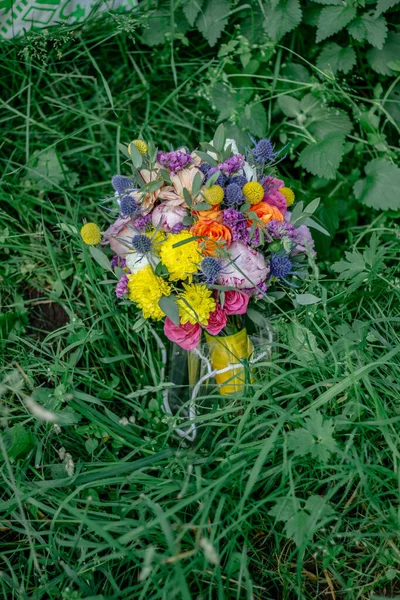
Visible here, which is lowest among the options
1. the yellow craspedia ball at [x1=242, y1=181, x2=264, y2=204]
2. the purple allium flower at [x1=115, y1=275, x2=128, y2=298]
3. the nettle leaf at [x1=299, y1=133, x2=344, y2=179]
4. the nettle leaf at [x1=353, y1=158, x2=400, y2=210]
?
the nettle leaf at [x1=353, y1=158, x2=400, y2=210]

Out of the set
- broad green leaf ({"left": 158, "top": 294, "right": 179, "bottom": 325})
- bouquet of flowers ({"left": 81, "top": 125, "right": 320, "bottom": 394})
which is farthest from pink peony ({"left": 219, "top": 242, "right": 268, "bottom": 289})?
broad green leaf ({"left": 158, "top": 294, "right": 179, "bottom": 325})

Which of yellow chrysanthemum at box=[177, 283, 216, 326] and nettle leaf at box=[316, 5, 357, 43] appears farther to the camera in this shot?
nettle leaf at box=[316, 5, 357, 43]

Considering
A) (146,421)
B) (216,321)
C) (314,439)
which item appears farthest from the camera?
(146,421)

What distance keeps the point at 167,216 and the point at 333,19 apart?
89cm

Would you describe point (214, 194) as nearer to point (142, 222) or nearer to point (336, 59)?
point (142, 222)

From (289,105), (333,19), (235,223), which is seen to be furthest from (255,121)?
(235,223)

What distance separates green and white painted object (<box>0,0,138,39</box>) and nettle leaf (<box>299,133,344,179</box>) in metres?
0.70

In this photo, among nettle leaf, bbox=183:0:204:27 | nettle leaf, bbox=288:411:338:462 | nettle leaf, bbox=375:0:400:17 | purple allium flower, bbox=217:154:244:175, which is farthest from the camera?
nettle leaf, bbox=183:0:204:27

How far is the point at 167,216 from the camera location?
3.93 feet

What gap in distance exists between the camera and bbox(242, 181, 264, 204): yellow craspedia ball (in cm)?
120

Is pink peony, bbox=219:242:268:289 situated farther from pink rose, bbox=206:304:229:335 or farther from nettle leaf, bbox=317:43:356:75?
nettle leaf, bbox=317:43:356:75

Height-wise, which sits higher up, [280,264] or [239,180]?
[239,180]

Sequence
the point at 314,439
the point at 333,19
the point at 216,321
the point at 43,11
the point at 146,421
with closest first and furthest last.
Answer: the point at 314,439 → the point at 216,321 → the point at 146,421 → the point at 333,19 → the point at 43,11

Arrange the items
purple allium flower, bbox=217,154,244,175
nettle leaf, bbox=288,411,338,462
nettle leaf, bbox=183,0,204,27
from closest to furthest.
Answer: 1. nettle leaf, bbox=288,411,338,462
2. purple allium flower, bbox=217,154,244,175
3. nettle leaf, bbox=183,0,204,27
